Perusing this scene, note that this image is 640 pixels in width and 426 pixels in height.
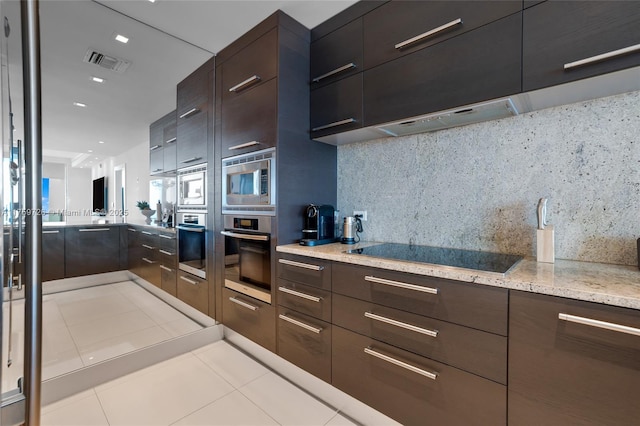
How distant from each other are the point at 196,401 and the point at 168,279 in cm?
154

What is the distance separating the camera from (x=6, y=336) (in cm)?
68

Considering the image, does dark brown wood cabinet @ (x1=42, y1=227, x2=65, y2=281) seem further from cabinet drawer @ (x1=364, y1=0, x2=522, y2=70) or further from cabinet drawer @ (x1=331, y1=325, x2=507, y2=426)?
cabinet drawer @ (x1=364, y1=0, x2=522, y2=70)

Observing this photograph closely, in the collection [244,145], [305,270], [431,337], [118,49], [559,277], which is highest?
[118,49]

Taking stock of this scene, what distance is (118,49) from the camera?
2164 millimetres

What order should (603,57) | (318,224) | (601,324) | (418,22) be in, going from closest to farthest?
(601,324)
(603,57)
(418,22)
(318,224)

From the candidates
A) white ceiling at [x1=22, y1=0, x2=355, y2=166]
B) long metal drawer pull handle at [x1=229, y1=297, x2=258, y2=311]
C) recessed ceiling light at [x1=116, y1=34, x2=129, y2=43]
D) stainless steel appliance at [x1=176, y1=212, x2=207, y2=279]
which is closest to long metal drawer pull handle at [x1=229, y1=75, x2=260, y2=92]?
white ceiling at [x1=22, y1=0, x2=355, y2=166]

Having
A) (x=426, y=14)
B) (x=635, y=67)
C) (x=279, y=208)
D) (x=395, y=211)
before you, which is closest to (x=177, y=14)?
(x=279, y=208)

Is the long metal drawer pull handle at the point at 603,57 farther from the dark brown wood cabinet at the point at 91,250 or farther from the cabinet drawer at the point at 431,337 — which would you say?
the dark brown wood cabinet at the point at 91,250

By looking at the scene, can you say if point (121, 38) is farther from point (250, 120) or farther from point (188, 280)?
point (188, 280)

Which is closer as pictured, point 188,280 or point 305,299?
point 305,299

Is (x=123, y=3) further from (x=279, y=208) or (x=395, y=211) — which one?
(x=395, y=211)

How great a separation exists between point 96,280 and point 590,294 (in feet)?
9.70

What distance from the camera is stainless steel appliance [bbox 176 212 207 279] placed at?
2678 millimetres

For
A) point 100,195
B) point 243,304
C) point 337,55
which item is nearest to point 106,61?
point 100,195
